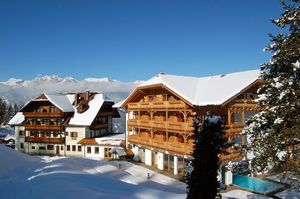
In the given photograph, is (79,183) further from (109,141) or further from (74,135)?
(74,135)

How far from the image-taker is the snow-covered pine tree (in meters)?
10.8

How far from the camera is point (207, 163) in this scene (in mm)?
8328

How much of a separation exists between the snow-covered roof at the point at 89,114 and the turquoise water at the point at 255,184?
24.1m

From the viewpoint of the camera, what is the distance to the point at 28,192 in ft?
41.3

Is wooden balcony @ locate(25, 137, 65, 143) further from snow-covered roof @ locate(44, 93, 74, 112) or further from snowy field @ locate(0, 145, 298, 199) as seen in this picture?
snowy field @ locate(0, 145, 298, 199)

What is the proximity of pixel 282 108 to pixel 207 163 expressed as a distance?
18.8 feet

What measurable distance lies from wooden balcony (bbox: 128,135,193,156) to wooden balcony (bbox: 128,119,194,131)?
5.31 ft

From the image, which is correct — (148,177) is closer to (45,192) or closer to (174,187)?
(174,187)

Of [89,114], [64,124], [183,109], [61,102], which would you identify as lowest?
[64,124]

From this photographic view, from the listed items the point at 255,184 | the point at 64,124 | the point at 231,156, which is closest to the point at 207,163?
the point at 231,156

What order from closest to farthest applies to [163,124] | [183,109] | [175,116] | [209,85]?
[183,109], [209,85], [163,124], [175,116]

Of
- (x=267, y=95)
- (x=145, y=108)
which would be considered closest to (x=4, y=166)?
(x=145, y=108)

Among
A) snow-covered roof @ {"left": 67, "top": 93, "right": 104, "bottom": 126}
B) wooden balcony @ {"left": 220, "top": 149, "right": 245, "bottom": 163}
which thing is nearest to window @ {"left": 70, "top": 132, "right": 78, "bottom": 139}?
snow-covered roof @ {"left": 67, "top": 93, "right": 104, "bottom": 126}

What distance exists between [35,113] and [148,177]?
2695 centimetres
